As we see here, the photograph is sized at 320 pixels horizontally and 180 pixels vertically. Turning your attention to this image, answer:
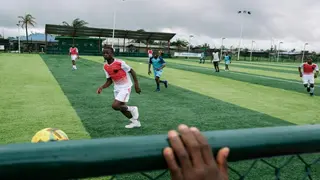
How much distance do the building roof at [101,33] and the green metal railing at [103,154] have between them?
49.4 metres

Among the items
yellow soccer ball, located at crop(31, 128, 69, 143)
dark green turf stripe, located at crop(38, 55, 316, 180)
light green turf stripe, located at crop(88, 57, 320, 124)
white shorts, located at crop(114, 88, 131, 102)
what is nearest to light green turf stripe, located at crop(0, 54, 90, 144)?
dark green turf stripe, located at crop(38, 55, 316, 180)

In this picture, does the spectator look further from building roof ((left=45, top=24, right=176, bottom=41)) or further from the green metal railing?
building roof ((left=45, top=24, right=176, bottom=41))

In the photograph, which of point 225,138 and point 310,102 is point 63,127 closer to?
point 225,138

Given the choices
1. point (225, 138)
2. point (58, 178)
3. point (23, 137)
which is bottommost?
point (23, 137)

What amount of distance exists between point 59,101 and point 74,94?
1.45m

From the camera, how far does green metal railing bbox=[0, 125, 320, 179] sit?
1.04m

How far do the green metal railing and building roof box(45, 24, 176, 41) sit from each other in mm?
49428

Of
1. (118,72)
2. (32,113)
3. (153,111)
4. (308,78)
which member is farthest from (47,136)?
(308,78)

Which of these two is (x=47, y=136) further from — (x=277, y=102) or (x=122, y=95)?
(x=277, y=102)

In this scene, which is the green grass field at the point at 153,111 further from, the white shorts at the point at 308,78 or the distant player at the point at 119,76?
the white shorts at the point at 308,78

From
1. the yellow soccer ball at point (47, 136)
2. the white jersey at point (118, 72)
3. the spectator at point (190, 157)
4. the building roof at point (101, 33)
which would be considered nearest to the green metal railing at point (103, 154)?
the spectator at point (190, 157)

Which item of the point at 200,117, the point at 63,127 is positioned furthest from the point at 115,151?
the point at 200,117

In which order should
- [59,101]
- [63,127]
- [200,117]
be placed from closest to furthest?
[63,127], [200,117], [59,101]

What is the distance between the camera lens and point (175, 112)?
938cm
